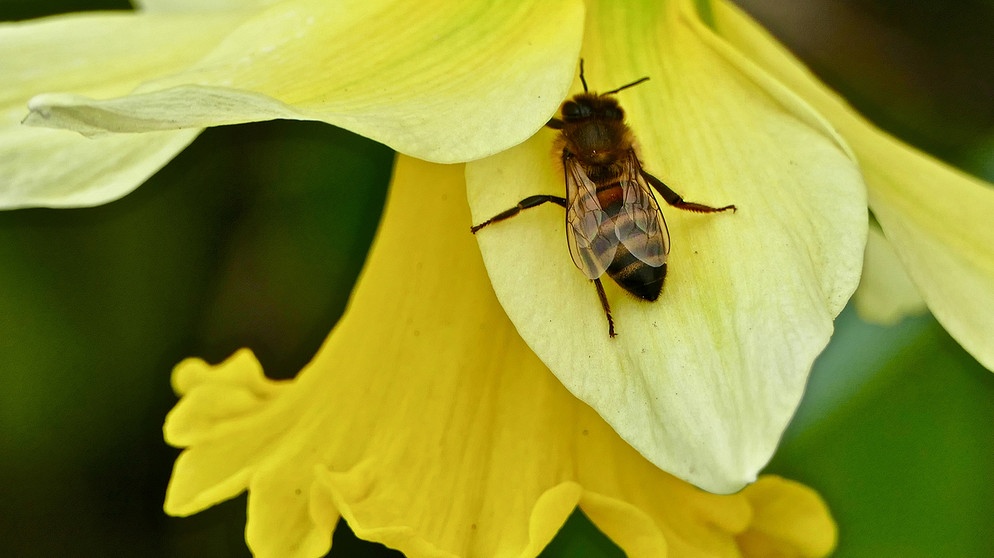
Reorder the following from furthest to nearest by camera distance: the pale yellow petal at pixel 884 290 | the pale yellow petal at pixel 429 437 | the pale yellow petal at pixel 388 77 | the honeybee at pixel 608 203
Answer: the pale yellow petal at pixel 884 290
the pale yellow petal at pixel 429 437
the honeybee at pixel 608 203
the pale yellow petal at pixel 388 77

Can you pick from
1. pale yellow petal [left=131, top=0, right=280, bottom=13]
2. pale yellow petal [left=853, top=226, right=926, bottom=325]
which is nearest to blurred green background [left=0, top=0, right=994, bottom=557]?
pale yellow petal [left=853, top=226, right=926, bottom=325]

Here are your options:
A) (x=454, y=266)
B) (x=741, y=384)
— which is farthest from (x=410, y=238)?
(x=741, y=384)

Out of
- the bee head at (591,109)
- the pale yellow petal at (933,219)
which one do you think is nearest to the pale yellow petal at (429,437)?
the bee head at (591,109)

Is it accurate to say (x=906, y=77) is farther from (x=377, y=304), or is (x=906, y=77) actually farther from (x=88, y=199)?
(x=88, y=199)

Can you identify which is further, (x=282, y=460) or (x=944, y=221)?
(x=282, y=460)

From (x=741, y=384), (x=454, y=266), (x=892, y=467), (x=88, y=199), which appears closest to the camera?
(x=741, y=384)

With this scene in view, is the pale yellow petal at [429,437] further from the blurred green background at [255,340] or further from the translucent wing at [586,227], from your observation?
the blurred green background at [255,340]
